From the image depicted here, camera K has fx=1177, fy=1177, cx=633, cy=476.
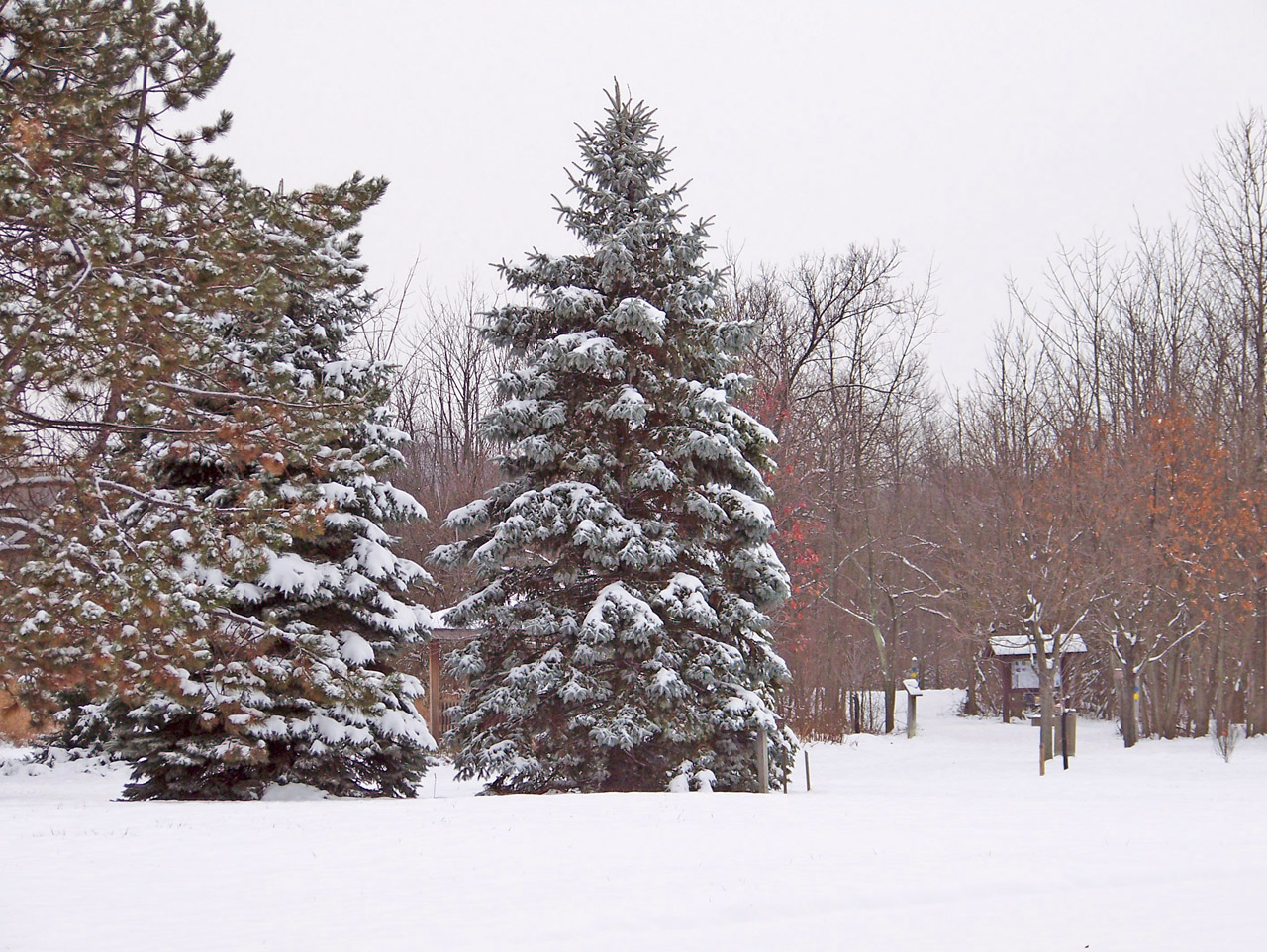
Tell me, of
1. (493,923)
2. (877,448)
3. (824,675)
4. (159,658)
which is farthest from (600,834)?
(877,448)

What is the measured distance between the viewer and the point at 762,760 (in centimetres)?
1600

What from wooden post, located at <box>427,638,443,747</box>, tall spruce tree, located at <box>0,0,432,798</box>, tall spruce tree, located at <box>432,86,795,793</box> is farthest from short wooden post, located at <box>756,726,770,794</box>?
wooden post, located at <box>427,638,443,747</box>

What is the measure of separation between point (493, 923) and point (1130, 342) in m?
32.7

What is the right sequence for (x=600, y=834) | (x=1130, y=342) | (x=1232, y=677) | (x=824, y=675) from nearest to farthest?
(x=600, y=834) → (x=1232, y=677) → (x=824, y=675) → (x=1130, y=342)

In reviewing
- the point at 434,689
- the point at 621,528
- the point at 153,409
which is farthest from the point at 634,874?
the point at 434,689

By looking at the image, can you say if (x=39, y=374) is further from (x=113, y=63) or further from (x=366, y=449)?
(x=366, y=449)

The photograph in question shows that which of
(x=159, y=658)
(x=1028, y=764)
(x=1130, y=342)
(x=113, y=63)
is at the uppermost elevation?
(x=1130, y=342)

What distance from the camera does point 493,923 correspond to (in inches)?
297

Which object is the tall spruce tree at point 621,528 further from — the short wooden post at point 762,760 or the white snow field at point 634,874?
the white snow field at point 634,874

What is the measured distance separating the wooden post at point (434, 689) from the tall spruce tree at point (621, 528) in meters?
9.45

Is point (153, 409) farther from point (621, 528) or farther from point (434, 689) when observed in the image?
point (434, 689)

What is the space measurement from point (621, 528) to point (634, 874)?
7.07 m

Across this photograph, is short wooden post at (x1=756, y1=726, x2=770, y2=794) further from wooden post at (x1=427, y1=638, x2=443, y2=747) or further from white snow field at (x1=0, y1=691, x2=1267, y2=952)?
wooden post at (x1=427, y1=638, x2=443, y2=747)

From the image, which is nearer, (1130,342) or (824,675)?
(824,675)
